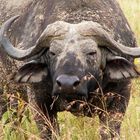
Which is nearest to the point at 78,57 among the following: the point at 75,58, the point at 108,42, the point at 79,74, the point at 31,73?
the point at 75,58

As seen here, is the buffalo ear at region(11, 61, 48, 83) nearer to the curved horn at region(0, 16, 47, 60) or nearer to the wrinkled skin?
the wrinkled skin

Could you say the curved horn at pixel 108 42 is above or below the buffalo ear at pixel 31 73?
above

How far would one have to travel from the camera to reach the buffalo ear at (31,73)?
7.45m

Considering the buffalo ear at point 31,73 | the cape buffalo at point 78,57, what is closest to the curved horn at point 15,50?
the cape buffalo at point 78,57

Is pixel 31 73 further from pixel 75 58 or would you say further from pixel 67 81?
pixel 67 81

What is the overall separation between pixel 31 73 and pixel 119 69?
0.93m

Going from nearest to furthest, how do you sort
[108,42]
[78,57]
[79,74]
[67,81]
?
[67,81], [79,74], [78,57], [108,42]

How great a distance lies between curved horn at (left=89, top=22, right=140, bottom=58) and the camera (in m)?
7.11

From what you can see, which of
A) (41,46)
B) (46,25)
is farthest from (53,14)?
(41,46)

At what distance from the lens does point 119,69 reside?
730 cm

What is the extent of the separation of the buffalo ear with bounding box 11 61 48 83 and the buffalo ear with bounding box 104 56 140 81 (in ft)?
2.17

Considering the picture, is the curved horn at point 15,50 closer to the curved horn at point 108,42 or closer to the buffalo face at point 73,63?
the buffalo face at point 73,63

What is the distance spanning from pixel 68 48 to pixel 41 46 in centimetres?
59

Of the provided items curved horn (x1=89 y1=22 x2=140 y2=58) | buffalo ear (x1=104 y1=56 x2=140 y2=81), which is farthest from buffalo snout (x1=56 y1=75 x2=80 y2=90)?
buffalo ear (x1=104 y1=56 x2=140 y2=81)
